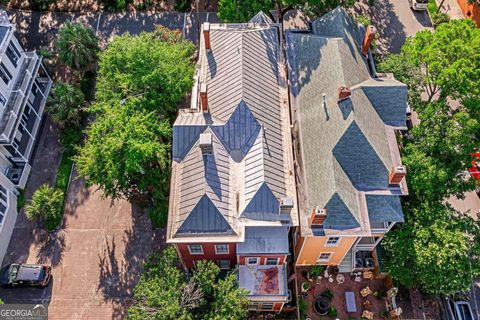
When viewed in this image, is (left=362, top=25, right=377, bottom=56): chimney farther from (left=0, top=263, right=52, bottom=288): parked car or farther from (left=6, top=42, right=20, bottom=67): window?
(left=0, top=263, right=52, bottom=288): parked car

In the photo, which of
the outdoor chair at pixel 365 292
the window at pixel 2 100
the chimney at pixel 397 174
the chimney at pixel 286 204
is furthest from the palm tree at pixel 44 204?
the chimney at pixel 397 174

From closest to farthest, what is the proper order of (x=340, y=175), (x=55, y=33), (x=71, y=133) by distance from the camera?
(x=340, y=175)
(x=71, y=133)
(x=55, y=33)

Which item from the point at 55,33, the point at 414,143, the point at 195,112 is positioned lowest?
the point at 414,143

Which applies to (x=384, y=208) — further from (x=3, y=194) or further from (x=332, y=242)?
(x=3, y=194)

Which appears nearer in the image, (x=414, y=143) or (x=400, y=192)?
Answer: (x=400, y=192)

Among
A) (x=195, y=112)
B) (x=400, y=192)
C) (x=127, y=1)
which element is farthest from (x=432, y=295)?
(x=127, y=1)

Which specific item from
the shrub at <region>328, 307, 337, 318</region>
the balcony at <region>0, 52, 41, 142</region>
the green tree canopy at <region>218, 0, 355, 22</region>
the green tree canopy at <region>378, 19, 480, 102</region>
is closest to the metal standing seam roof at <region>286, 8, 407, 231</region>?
the green tree canopy at <region>378, 19, 480, 102</region>

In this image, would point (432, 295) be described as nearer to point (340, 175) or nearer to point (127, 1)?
point (340, 175)

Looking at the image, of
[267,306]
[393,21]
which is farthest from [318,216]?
[393,21]
